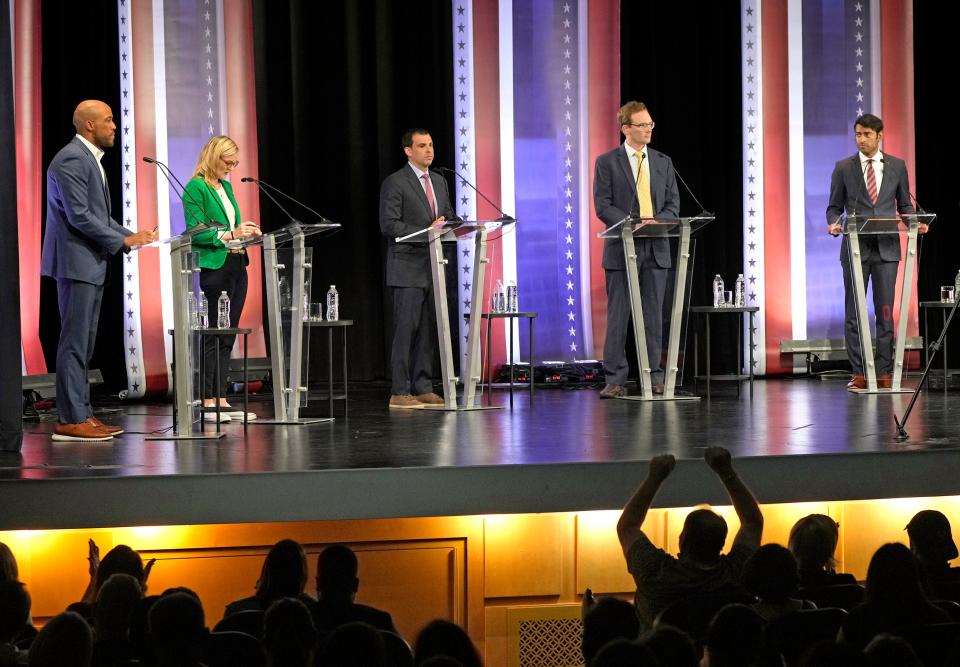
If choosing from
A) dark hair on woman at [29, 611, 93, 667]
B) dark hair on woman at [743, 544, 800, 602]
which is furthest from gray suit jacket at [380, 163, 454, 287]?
dark hair on woman at [29, 611, 93, 667]

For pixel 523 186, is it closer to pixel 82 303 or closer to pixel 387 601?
pixel 82 303

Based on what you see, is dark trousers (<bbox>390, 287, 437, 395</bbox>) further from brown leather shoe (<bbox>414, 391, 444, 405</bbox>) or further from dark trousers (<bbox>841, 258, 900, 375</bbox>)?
dark trousers (<bbox>841, 258, 900, 375</bbox>)

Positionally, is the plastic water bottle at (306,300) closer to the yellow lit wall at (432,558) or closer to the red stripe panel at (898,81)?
the yellow lit wall at (432,558)

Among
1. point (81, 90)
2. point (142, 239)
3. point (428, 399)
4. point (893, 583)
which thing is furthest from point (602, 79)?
point (893, 583)

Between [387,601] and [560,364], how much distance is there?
14.3 ft

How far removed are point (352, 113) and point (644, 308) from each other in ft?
8.73

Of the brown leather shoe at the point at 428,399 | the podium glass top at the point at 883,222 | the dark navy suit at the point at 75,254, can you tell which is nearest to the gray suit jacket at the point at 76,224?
the dark navy suit at the point at 75,254

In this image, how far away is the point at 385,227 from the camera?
22.0 feet

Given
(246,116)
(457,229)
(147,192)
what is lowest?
(457,229)

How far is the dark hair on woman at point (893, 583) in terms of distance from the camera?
2781 millimetres

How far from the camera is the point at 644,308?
7.04 meters

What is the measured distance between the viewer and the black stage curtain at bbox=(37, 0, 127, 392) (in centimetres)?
777

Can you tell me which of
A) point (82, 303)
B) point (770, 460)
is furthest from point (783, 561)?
point (82, 303)

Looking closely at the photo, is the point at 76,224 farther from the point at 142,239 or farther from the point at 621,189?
the point at 621,189
